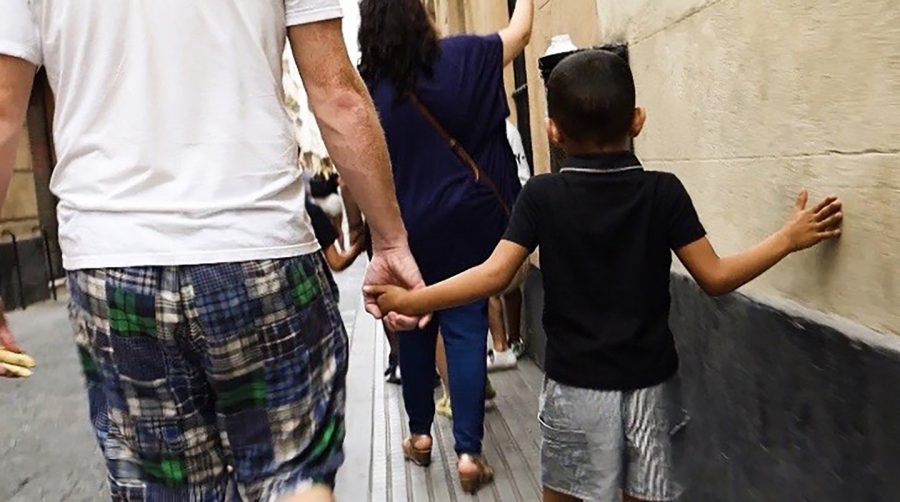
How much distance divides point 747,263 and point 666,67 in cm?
129

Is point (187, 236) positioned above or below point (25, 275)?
above

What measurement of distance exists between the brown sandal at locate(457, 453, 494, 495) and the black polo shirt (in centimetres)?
159

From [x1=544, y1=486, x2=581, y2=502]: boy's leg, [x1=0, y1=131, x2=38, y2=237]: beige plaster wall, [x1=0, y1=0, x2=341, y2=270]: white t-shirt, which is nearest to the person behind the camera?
[x1=0, y1=0, x2=341, y2=270]: white t-shirt

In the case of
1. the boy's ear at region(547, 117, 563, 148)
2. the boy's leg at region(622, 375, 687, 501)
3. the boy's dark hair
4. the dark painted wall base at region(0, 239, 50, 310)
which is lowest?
the dark painted wall base at region(0, 239, 50, 310)

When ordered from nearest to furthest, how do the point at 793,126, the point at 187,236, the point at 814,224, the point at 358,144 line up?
the point at 187,236 → the point at 358,144 → the point at 814,224 → the point at 793,126

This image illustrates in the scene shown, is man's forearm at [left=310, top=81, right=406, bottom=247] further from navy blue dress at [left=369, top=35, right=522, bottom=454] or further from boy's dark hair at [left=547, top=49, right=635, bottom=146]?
navy blue dress at [left=369, top=35, right=522, bottom=454]

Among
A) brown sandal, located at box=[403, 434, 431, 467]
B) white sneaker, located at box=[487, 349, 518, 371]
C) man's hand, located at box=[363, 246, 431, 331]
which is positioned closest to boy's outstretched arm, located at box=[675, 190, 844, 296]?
man's hand, located at box=[363, 246, 431, 331]

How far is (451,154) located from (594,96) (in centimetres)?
156

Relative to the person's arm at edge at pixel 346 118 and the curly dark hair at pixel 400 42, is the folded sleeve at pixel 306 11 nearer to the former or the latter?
the person's arm at edge at pixel 346 118

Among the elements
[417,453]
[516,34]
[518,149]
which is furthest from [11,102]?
[518,149]

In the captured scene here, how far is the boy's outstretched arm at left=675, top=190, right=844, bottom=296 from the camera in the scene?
2.29m

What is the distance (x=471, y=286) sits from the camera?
2.60 meters

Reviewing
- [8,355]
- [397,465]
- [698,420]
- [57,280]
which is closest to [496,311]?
[397,465]

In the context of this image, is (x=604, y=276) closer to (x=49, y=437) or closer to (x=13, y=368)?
(x=13, y=368)
